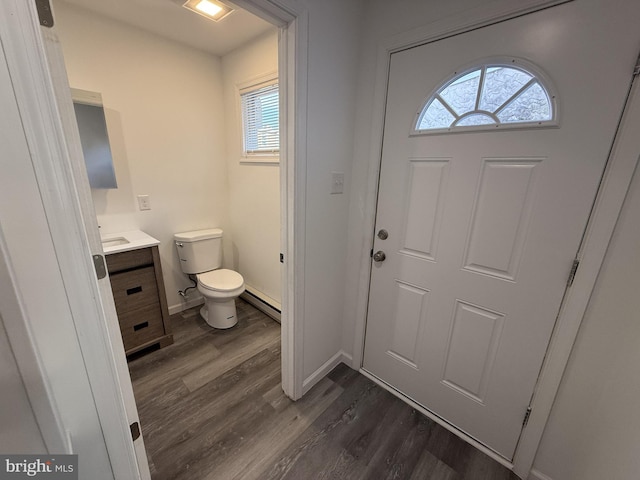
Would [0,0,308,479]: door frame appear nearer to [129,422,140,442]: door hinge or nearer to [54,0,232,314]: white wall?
[129,422,140,442]: door hinge

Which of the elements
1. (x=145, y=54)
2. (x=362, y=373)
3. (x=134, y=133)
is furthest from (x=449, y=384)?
(x=145, y=54)

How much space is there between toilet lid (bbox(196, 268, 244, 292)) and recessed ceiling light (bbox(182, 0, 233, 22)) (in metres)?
1.87

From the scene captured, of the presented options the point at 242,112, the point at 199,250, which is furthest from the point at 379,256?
the point at 242,112

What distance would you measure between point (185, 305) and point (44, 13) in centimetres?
234

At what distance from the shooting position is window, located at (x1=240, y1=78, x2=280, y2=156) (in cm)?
200

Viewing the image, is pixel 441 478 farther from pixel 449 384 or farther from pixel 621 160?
pixel 621 160

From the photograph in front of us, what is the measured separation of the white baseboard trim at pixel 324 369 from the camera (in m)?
1.64

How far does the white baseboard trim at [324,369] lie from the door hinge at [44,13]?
70.8 inches

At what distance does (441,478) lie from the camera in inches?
47.4

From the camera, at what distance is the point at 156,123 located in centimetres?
204

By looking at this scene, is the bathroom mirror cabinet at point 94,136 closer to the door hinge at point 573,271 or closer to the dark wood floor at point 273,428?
the dark wood floor at point 273,428

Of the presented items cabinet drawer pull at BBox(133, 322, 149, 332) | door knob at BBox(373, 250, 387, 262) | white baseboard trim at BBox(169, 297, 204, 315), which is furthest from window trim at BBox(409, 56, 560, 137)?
white baseboard trim at BBox(169, 297, 204, 315)

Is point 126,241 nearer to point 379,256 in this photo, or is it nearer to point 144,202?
point 144,202

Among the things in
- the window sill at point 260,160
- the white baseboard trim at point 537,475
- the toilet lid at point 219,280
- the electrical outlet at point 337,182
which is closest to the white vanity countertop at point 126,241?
the toilet lid at point 219,280
